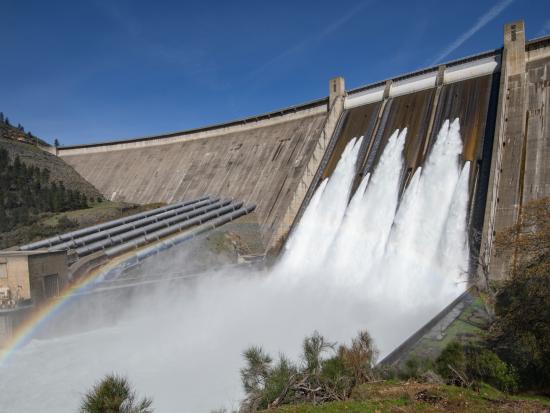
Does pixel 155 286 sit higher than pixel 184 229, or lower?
lower

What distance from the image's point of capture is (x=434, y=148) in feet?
64.2

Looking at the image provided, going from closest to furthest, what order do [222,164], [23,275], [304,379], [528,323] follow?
[304,379] → [528,323] → [23,275] → [222,164]

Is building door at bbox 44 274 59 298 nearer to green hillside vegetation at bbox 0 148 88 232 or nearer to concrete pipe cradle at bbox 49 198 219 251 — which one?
concrete pipe cradle at bbox 49 198 219 251

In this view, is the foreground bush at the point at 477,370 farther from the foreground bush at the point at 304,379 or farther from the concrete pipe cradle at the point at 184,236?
the concrete pipe cradle at the point at 184,236

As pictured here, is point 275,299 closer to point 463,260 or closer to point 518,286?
point 463,260

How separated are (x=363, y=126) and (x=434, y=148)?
576cm

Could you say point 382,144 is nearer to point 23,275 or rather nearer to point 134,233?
point 134,233

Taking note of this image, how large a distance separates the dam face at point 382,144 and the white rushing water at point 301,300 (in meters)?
0.85

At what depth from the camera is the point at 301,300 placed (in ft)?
58.4

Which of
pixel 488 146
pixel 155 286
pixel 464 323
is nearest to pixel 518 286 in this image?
pixel 464 323

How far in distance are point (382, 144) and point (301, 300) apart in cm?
953

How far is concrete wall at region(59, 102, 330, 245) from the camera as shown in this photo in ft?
86.1

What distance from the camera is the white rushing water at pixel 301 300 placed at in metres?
11.2

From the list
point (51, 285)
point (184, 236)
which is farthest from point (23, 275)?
point (184, 236)
